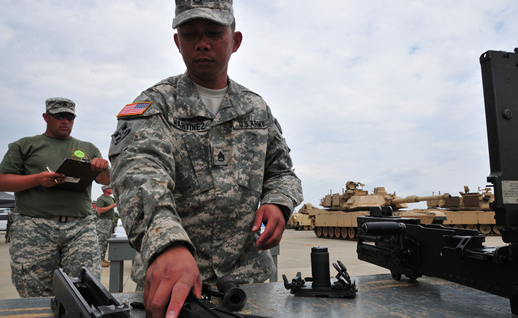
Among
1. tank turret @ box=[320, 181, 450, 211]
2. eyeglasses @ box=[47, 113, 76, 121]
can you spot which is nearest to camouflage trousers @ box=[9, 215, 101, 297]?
eyeglasses @ box=[47, 113, 76, 121]

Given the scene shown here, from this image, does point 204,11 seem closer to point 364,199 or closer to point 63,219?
point 63,219

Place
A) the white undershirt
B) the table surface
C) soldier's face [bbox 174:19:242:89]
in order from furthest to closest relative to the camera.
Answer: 1. the white undershirt
2. soldier's face [bbox 174:19:242:89]
3. the table surface

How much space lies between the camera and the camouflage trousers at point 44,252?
2.84m

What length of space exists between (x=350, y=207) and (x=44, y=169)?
46.0ft

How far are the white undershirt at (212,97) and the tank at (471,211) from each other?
16.3m

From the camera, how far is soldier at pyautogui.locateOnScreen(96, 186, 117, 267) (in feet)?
24.5

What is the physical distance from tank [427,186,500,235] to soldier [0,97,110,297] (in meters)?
15.7

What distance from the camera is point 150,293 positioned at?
785 millimetres

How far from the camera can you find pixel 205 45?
4.59 ft

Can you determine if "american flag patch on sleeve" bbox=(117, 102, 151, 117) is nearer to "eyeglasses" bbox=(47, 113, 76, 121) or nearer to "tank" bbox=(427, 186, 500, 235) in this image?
"eyeglasses" bbox=(47, 113, 76, 121)

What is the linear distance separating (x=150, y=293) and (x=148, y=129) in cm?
64

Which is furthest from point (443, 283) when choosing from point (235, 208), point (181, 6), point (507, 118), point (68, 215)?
point (68, 215)

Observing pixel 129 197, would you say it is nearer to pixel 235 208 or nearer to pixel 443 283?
pixel 235 208

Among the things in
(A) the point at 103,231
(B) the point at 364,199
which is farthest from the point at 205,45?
(B) the point at 364,199
